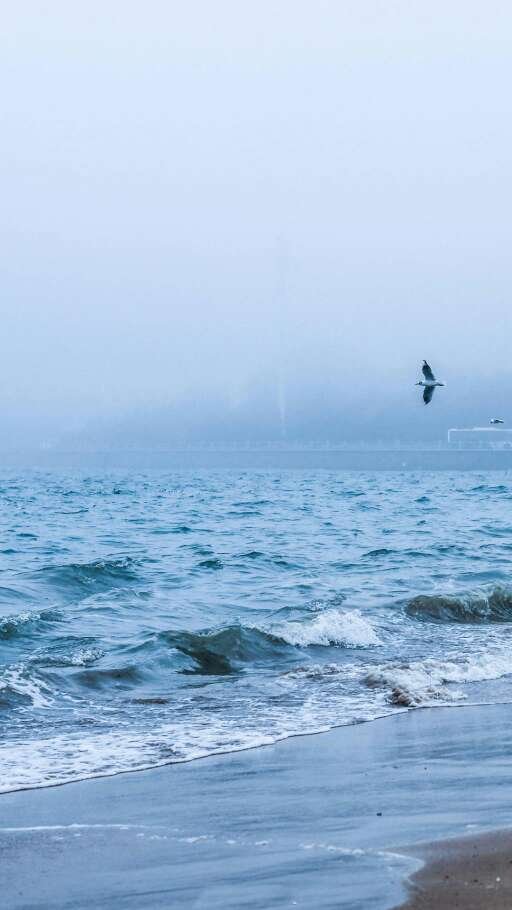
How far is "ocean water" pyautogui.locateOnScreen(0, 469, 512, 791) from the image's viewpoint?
8.80 m

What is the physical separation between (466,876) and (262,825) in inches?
53.9

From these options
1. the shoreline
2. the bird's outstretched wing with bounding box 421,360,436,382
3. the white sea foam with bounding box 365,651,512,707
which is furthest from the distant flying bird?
the shoreline

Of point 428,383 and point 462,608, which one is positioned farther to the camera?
point 428,383

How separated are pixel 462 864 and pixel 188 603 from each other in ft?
39.9

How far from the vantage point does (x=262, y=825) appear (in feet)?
19.2

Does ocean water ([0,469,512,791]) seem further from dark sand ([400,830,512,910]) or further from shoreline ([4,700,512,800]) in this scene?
dark sand ([400,830,512,910])

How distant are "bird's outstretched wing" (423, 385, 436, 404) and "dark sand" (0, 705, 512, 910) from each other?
1340 cm

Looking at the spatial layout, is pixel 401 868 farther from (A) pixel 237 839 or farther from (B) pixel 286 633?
(B) pixel 286 633

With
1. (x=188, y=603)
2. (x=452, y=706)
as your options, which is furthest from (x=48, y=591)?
(x=452, y=706)

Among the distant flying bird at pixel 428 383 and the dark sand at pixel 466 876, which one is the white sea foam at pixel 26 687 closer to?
the dark sand at pixel 466 876

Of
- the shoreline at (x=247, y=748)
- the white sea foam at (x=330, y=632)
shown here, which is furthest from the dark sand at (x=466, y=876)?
the white sea foam at (x=330, y=632)

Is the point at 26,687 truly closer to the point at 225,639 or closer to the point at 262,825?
the point at 225,639

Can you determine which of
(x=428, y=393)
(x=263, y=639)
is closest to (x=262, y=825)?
(x=263, y=639)

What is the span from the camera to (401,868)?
5.01 metres
